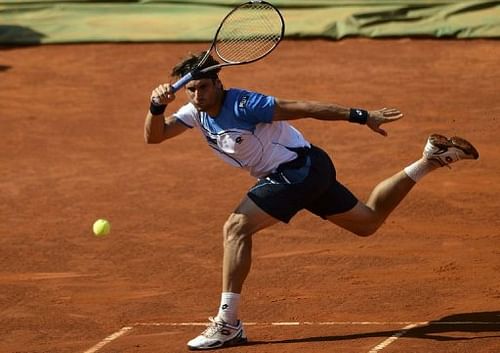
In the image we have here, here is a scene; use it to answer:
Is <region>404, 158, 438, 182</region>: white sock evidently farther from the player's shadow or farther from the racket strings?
the racket strings

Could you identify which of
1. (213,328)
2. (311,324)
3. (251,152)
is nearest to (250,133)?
(251,152)

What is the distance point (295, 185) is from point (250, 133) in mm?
474

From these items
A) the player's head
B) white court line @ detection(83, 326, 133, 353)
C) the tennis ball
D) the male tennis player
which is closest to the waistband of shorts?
the male tennis player

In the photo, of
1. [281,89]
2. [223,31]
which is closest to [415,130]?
[281,89]

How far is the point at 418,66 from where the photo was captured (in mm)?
16531

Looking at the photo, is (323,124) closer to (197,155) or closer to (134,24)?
(197,155)

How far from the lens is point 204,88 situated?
840cm

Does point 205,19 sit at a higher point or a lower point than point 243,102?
higher

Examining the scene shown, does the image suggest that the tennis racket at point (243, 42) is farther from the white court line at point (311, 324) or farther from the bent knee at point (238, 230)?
the white court line at point (311, 324)

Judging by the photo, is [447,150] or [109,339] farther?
[447,150]

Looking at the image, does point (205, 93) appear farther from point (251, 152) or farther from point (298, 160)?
point (298, 160)

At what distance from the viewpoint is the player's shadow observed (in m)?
8.36

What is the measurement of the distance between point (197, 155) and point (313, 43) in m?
4.30

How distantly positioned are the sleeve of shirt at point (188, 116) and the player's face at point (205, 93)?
0.32 metres
